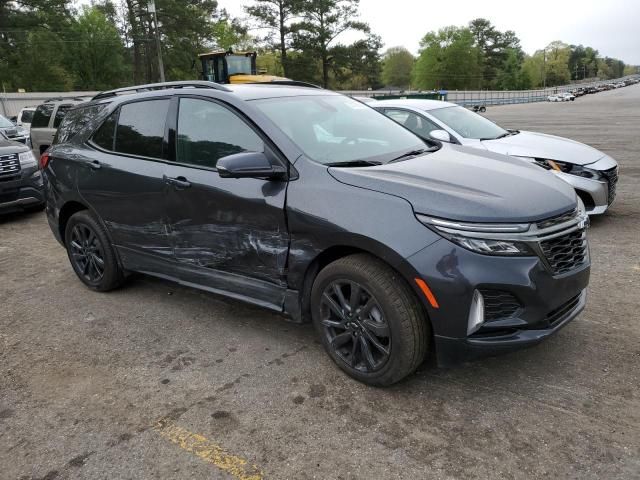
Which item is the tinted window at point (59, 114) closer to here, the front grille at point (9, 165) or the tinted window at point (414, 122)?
the front grille at point (9, 165)

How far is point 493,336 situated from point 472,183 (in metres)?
0.86

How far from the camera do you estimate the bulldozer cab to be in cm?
2375

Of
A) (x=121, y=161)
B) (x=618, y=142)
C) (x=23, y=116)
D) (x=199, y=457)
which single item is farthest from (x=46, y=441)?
(x=23, y=116)

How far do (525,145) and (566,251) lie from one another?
13.2 feet

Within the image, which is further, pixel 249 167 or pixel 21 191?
pixel 21 191

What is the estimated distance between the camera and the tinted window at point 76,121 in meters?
4.78

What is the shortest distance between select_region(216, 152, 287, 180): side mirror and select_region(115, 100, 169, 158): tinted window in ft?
3.62

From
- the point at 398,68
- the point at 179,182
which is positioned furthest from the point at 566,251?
the point at 398,68

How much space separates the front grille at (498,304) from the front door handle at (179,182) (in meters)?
2.18

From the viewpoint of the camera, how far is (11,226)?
8.02 m

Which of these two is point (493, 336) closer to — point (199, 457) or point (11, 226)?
point (199, 457)

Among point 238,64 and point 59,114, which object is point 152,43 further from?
point 59,114

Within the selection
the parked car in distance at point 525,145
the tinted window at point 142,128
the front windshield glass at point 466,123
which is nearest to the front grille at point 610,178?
the parked car in distance at point 525,145

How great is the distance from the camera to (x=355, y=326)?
3.08 m
